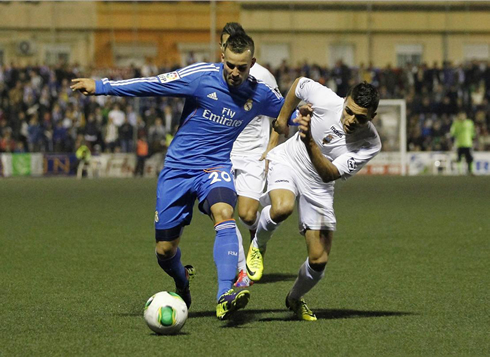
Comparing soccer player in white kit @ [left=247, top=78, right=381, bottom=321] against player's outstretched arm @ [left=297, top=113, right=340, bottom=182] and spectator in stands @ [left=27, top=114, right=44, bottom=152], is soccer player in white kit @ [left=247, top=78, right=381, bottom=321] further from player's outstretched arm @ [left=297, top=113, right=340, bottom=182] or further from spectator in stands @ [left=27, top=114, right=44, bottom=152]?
spectator in stands @ [left=27, top=114, right=44, bottom=152]

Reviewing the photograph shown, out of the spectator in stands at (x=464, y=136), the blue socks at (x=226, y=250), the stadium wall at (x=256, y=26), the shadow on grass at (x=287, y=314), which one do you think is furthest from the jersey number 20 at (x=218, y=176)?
the stadium wall at (x=256, y=26)

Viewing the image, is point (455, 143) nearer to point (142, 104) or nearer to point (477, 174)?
point (477, 174)

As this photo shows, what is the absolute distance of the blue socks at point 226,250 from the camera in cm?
594

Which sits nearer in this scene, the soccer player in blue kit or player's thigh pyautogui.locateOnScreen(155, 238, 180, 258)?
the soccer player in blue kit

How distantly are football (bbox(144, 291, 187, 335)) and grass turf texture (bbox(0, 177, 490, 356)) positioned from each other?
63 millimetres

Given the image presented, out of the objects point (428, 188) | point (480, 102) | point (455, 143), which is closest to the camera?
point (428, 188)

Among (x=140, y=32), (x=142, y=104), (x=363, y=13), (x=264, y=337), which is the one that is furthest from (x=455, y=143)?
(x=264, y=337)

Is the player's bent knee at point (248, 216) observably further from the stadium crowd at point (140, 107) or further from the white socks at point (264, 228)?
the stadium crowd at point (140, 107)

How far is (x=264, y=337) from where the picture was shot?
5562 millimetres

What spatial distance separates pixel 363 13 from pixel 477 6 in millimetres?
4811

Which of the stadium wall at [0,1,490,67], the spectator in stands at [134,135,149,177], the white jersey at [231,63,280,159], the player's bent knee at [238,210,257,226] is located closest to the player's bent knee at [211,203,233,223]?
the player's bent knee at [238,210,257,226]

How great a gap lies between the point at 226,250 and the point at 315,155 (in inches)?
33.7

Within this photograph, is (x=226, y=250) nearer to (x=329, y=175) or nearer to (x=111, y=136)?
(x=329, y=175)

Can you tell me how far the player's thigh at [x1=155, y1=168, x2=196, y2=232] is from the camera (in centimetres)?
625
